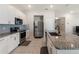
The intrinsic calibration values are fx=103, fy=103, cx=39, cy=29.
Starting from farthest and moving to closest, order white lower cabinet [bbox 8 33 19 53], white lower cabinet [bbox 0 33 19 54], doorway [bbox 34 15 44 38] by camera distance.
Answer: doorway [bbox 34 15 44 38] < white lower cabinet [bbox 8 33 19 53] < white lower cabinet [bbox 0 33 19 54]

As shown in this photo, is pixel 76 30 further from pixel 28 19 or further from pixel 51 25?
pixel 28 19

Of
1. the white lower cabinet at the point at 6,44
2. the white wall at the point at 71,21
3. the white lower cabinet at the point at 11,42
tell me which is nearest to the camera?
the white lower cabinet at the point at 6,44

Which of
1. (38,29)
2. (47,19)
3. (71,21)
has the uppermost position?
(47,19)

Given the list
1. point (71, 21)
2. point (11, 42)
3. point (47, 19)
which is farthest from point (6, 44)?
point (71, 21)

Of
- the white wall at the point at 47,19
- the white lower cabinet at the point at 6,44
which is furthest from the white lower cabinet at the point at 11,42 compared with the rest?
the white wall at the point at 47,19

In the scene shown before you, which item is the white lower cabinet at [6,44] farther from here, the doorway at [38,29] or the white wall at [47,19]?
the doorway at [38,29]

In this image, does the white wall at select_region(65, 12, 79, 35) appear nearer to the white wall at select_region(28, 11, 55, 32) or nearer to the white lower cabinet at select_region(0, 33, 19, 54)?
the white wall at select_region(28, 11, 55, 32)

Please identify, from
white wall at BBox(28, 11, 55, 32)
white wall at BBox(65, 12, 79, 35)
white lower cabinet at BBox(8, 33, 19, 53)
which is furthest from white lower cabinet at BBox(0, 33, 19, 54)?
white wall at BBox(65, 12, 79, 35)

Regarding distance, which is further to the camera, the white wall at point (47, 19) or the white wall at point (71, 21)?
the white wall at point (71, 21)

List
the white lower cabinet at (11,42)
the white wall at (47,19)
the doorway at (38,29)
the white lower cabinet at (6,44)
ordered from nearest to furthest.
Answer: the white lower cabinet at (6,44)
the white lower cabinet at (11,42)
the white wall at (47,19)
the doorway at (38,29)

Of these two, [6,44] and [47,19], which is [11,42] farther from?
[47,19]

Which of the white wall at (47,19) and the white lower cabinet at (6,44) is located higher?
the white wall at (47,19)
